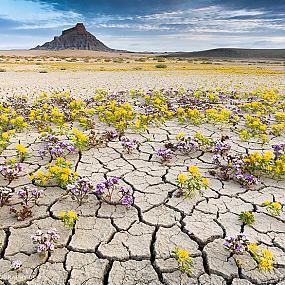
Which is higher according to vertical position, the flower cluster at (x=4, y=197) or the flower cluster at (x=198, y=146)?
the flower cluster at (x=4, y=197)

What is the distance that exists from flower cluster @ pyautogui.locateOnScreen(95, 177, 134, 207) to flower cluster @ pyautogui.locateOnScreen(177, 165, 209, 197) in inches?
26.1

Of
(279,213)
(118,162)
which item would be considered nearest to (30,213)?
(118,162)

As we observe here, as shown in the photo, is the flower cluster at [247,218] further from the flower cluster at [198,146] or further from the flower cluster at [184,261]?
the flower cluster at [198,146]

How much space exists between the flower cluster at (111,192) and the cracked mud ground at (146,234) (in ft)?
0.32

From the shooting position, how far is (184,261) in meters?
2.91

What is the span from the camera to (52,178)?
453cm

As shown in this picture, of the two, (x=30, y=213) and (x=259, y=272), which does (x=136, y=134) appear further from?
(x=259, y=272)

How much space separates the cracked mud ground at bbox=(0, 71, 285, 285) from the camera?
2830mm

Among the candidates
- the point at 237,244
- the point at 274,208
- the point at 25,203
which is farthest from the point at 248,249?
the point at 25,203

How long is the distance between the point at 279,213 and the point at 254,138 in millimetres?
3220

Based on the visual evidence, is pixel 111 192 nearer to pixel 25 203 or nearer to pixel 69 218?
pixel 69 218

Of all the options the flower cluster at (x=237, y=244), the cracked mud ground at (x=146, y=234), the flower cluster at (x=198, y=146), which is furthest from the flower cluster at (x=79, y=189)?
the flower cluster at (x=237, y=244)

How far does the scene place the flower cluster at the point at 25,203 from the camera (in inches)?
142

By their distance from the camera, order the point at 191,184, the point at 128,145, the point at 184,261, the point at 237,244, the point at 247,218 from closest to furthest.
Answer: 1. the point at 184,261
2. the point at 237,244
3. the point at 247,218
4. the point at 191,184
5. the point at 128,145
